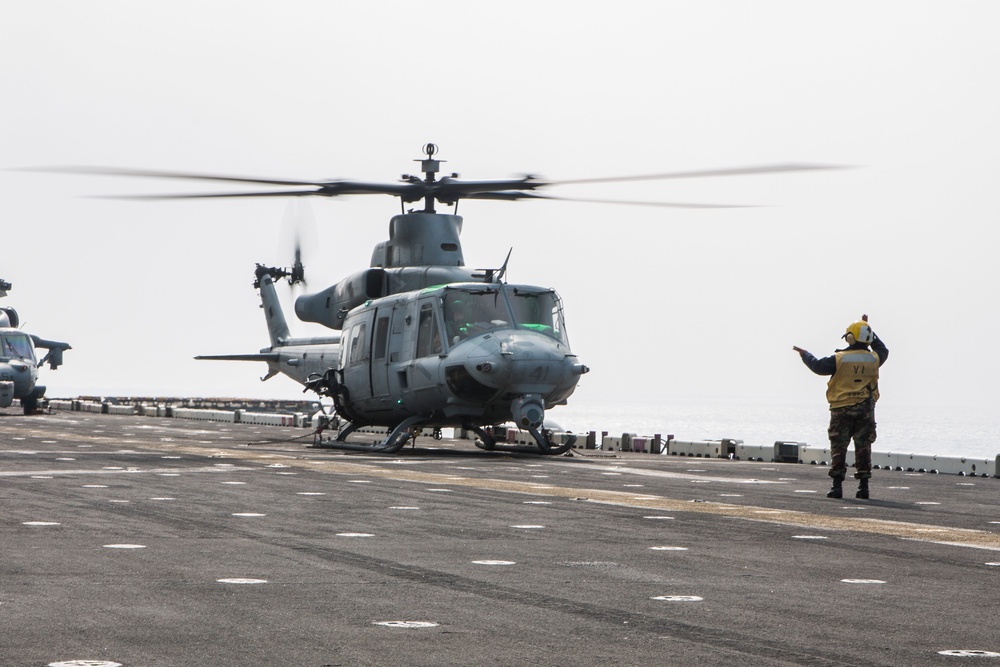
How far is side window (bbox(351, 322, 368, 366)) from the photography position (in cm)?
2817

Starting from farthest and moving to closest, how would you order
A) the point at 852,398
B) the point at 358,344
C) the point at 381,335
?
the point at 358,344, the point at 381,335, the point at 852,398

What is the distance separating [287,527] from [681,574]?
385 cm

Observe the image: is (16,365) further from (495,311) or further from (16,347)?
(495,311)

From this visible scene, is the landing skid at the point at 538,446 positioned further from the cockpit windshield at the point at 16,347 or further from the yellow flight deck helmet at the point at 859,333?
the cockpit windshield at the point at 16,347

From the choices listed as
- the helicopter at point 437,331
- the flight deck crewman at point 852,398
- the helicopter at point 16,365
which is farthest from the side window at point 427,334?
the helicopter at point 16,365

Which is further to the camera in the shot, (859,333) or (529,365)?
(529,365)

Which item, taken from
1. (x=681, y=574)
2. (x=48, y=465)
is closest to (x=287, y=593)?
(x=681, y=574)

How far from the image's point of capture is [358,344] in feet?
93.4

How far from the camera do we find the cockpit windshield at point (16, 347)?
4800 cm

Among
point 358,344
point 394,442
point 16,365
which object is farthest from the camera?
point 16,365

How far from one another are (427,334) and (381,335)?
1.99 m

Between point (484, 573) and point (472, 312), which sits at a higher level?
point (472, 312)

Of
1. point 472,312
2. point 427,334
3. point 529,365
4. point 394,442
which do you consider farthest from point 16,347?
point 529,365

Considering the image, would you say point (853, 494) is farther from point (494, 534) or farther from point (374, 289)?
point (374, 289)
